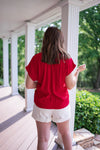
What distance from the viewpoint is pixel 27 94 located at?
370 cm

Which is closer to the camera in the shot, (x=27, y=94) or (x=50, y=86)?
(x=50, y=86)

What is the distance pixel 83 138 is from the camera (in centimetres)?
245

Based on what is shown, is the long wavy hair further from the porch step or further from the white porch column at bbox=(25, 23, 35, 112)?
the white porch column at bbox=(25, 23, 35, 112)

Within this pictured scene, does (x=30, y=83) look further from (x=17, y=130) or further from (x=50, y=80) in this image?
(x=17, y=130)

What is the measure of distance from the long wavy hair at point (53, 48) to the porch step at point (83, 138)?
174cm

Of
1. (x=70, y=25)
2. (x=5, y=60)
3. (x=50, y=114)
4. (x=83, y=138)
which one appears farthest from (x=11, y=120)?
(x=5, y=60)

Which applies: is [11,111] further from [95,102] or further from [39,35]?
[39,35]

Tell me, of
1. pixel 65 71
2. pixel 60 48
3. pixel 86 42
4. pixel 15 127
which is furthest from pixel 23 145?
pixel 86 42

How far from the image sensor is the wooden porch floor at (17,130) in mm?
2254

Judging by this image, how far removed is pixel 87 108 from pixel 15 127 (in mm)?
1614

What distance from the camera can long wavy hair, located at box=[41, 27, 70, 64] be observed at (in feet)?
4.00

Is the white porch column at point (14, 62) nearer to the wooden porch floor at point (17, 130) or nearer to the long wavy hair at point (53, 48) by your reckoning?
the wooden porch floor at point (17, 130)

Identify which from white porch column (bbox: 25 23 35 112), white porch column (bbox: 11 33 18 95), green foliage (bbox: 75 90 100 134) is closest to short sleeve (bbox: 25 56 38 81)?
green foliage (bbox: 75 90 100 134)

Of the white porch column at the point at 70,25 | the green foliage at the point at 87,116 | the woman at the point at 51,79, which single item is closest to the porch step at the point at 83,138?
the green foliage at the point at 87,116
